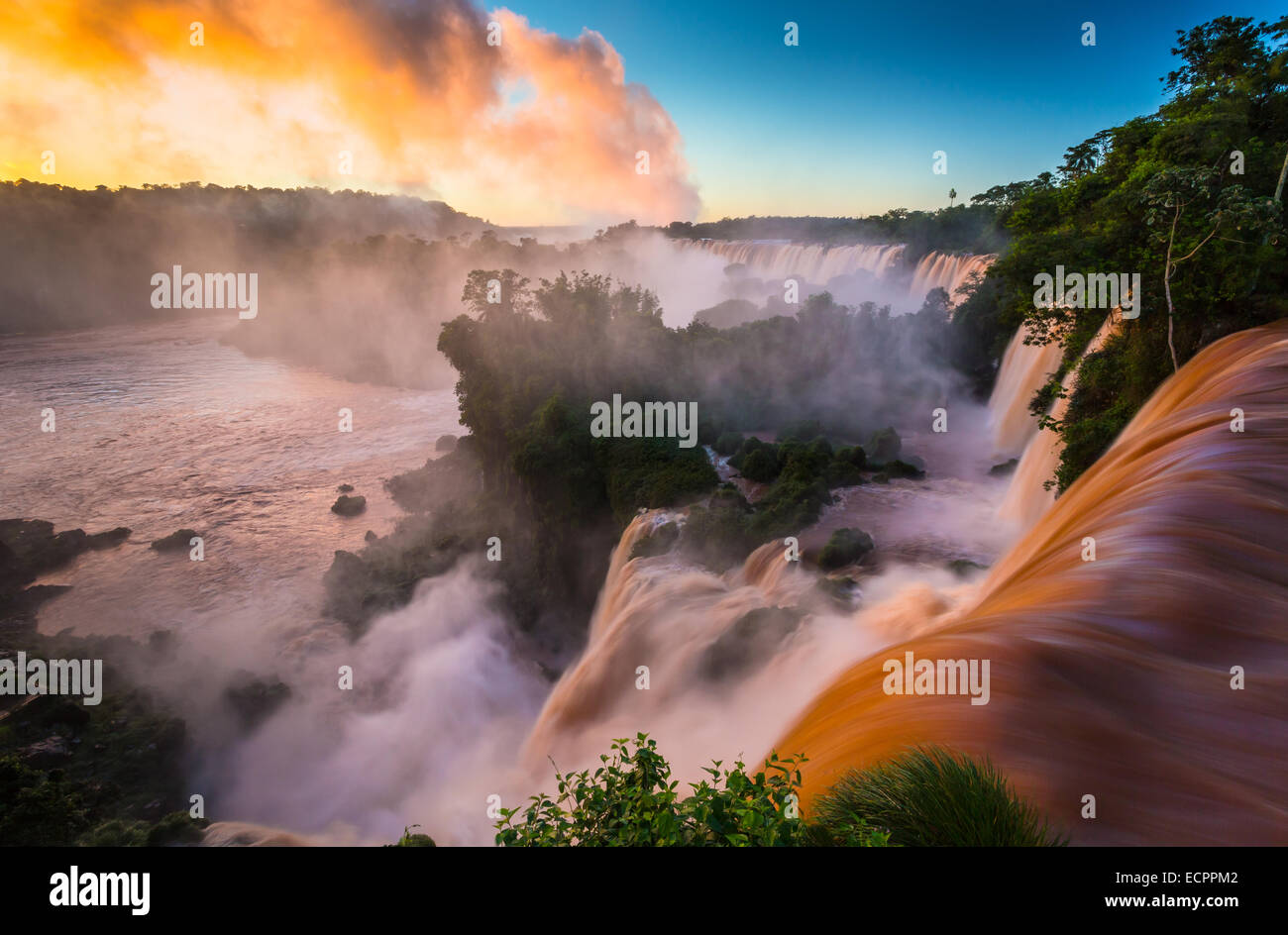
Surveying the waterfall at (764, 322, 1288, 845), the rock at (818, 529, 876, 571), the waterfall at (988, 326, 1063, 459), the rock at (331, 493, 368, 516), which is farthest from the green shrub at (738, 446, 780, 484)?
the rock at (331, 493, 368, 516)

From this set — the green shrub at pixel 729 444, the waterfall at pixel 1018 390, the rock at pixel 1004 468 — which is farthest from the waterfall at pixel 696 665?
the waterfall at pixel 1018 390

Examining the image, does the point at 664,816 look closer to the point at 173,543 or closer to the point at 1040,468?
the point at 1040,468

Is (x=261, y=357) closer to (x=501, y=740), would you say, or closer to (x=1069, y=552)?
(x=501, y=740)

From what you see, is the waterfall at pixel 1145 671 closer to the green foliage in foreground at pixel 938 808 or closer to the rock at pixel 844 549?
the green foliage in foreground at pixel 938 808

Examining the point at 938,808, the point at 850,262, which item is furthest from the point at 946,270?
the point at 938,808

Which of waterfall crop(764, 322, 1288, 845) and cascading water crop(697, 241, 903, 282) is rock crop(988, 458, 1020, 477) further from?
cascading water crop(697, 241, 903, 282)

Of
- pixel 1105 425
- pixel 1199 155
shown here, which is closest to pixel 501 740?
pixel 1105 425
